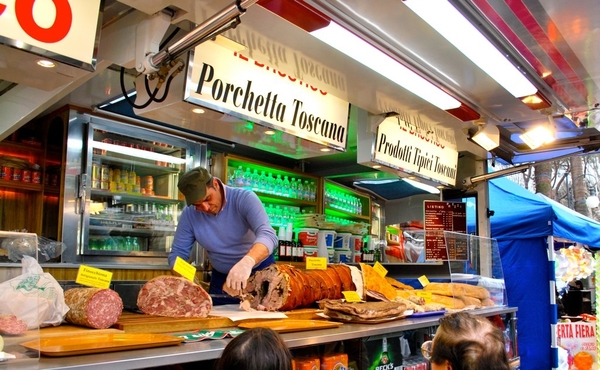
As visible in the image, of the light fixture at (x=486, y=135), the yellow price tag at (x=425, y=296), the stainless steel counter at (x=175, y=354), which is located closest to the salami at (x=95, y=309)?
the stainless steel counter at (x=175, y=354)

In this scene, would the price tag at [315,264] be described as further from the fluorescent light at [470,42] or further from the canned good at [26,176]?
the canned good at [26,176]

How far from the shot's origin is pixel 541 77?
3928 millimetres

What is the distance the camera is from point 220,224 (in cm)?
386

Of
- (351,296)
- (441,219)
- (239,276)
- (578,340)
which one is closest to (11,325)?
(239,276)

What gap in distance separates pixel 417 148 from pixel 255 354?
12.4 feet

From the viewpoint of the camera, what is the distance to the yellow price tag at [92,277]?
2.55 meters

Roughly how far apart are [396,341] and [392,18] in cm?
180

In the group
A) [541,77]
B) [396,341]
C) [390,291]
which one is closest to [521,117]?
[541,77]

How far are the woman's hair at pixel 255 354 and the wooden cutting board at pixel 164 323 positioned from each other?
92 cm

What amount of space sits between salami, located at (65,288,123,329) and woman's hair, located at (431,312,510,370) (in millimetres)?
1363

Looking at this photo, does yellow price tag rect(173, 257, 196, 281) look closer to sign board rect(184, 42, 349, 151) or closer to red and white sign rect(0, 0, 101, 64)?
sign board rect(184, 42, 349, 151)

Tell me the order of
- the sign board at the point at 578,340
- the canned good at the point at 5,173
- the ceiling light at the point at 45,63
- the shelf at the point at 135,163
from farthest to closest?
the sign board at the point at 578,340, the shelf at the point at 135,163, the canned good at the point at 5,173, the ceiling light at the point at 45,63

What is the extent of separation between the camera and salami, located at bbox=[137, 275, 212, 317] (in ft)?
9.01

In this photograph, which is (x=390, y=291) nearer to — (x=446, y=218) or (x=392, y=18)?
(x=392, y=18)
